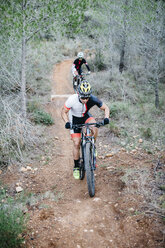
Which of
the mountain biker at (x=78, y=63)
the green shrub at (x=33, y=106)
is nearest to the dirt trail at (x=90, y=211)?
the green shrub at (x=33, y=106)

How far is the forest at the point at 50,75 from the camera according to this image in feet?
20.7

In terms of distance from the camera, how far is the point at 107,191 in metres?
4.43

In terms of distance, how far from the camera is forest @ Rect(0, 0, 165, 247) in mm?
6320

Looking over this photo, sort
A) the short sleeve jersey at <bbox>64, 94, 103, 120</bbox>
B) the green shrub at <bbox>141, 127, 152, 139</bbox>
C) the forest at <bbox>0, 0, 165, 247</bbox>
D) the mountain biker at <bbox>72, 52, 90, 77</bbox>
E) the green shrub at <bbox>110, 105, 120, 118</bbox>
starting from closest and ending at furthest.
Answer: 1. the short sleeve jersey at <bbox>64, 94, 103, 120</bbox>
2. the forest at <bbox>0, 0, 165, 247</bbox>
3. the green shrub at <bbox>141, 127, 152, 139</bbox>
4. the green shrub at <bbox>110, 105, 120, 118</bbox>
5. the mountain biker at <bbox>72, 52, 90, 77</bbox>

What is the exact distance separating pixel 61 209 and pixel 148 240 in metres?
1.67

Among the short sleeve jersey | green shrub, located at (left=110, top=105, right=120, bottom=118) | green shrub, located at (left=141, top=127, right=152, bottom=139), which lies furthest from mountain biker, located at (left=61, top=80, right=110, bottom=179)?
green shrub, located at (left=110, top=105, right=120, bottom=118)

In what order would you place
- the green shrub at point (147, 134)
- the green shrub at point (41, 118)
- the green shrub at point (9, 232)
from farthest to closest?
the green shrub at point (41, 118)
the green shrub at point (147, 134)
the green shrub at point (9, 232)

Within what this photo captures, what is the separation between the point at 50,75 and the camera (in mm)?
14688

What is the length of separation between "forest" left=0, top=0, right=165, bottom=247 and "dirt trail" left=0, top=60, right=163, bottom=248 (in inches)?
26.0

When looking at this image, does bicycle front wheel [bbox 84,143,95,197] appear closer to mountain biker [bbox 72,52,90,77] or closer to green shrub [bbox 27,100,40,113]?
green shrub [bbox 27,100,40,113]

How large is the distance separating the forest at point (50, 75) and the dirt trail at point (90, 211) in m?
0.66

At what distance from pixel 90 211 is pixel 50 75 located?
1233 cm

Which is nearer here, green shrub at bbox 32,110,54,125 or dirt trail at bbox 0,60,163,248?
dirt trail at bbox 0,60,163,248

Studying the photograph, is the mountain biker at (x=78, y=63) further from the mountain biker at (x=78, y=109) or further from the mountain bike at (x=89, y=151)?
the mountain bike at (x=89, y=151)
